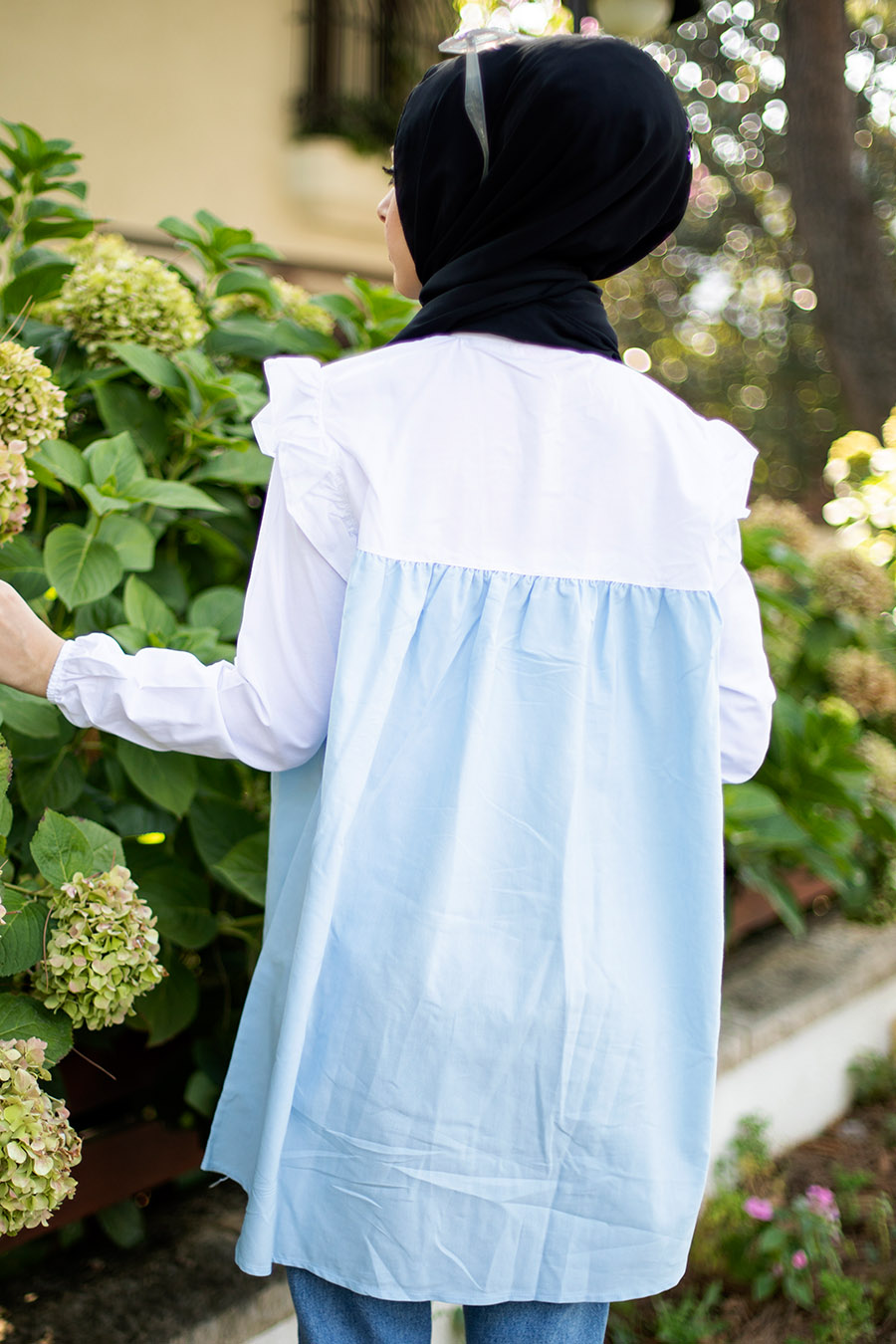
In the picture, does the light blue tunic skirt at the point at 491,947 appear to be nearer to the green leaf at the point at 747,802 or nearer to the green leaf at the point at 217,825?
the green leaf at the point at 217,825

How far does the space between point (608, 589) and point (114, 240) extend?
1064 millimetres

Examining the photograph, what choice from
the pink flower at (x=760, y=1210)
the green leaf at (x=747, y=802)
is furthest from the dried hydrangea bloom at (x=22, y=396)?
the pink flower at (x=760, y=1210)

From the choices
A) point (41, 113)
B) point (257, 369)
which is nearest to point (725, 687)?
point (257, 369)

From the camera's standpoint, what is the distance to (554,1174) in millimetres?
1177

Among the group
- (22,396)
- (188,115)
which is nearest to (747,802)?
(22,396)

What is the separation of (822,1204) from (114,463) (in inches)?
82.9

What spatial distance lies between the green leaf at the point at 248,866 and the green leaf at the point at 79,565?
376 mm

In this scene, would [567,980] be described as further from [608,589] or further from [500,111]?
[500,111]

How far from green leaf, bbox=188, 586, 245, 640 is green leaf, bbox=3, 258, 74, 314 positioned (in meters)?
0.47

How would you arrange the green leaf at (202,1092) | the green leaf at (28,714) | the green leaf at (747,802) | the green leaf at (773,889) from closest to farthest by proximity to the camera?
the green leaf at (28,714) < the green leaf at (202,1092) < the green leaf at (747,802) < the green leaf at (773,889)

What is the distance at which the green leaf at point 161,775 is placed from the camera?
1.43 m

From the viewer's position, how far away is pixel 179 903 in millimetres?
1550

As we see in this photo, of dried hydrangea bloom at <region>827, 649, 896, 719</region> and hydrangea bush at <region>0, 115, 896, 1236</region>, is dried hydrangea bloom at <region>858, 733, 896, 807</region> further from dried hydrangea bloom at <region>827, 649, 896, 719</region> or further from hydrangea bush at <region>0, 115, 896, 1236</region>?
hydrangea bush at <region>0, 115, 896, 1236</region>

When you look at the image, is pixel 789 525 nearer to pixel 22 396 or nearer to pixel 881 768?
pixel 881 768
